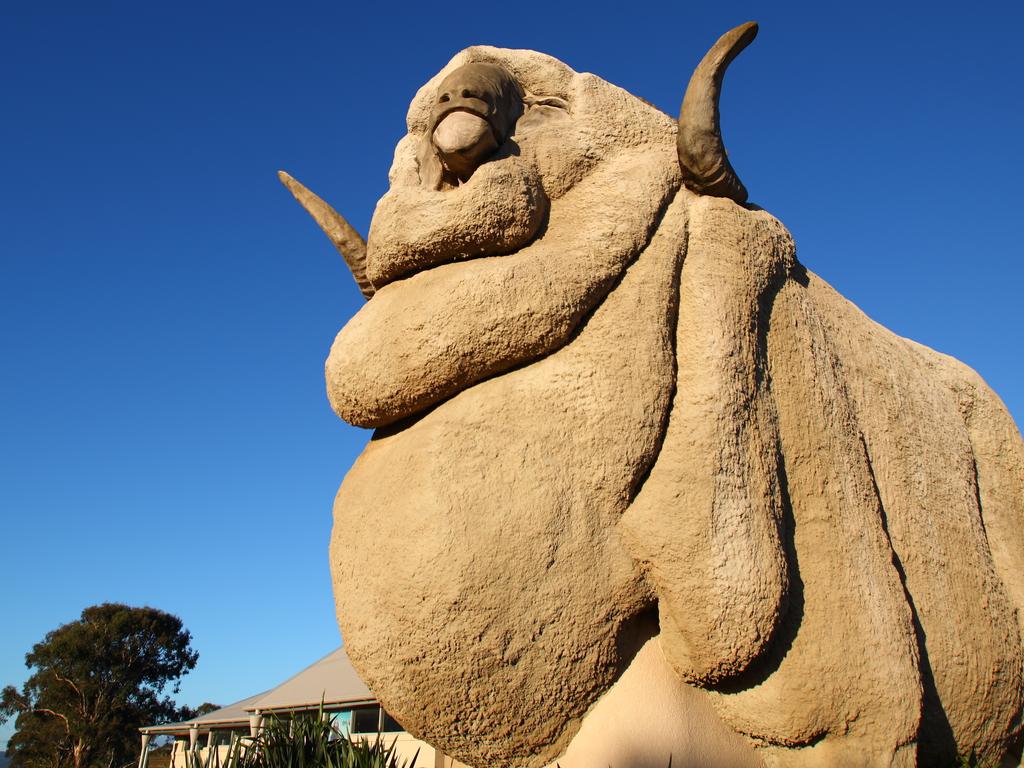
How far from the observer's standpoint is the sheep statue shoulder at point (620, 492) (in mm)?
3010

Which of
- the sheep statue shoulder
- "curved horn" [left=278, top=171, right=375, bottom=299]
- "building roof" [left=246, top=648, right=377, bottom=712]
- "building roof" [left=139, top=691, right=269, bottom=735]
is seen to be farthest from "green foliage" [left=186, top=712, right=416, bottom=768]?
"building roof" [left=139, top=691, right=269, bottom=735]

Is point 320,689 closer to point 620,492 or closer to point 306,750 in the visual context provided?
point 306,750

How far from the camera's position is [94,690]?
29078 millimetres

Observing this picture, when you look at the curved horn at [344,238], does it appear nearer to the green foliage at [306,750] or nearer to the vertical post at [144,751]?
the green foliage at [306,750]

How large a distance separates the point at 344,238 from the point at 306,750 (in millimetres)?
2640

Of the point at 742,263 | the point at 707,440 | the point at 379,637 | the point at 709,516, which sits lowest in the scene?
the point at 379,637

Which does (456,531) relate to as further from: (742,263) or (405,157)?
(405,157)

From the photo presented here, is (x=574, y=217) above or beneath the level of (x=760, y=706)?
above

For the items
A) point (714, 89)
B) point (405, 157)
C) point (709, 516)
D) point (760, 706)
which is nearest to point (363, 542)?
point (709, 516)

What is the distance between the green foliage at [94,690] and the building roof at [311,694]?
9913mm

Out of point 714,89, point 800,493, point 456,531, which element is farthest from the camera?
point 714,89

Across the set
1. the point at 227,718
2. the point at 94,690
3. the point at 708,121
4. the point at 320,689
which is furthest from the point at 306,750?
the point at 94,690

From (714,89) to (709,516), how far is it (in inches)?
72.1

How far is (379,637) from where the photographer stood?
307 centimetres
